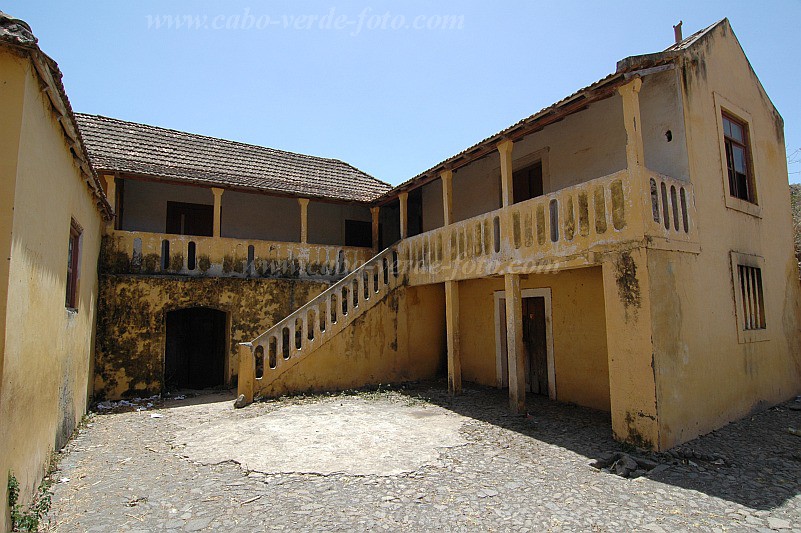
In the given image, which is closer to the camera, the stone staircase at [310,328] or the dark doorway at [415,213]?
the stone staircase at [310,328]

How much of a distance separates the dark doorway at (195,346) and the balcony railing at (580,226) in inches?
274

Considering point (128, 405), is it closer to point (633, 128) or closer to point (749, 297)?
point (633, 128)

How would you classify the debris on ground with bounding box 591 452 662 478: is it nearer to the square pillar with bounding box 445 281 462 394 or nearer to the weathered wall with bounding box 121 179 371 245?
the square pillar with bounding box 445 281 462 394

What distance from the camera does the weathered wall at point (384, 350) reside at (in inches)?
369

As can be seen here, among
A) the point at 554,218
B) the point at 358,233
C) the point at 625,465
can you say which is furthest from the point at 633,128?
the point at 358,233

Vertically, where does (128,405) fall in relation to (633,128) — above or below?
below

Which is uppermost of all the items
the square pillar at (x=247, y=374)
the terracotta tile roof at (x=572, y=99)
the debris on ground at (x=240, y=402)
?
the terracotta tile roof at (x=572, y=99)

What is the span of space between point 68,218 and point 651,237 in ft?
24.8

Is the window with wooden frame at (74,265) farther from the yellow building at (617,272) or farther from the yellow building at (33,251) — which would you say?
the yellow building at (617,272)

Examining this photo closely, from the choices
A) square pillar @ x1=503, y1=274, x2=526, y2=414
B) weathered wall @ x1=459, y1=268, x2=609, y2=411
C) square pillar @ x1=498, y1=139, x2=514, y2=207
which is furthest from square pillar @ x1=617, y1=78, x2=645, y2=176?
square pillar @ x1=503, y1=274, x2=526, y2=414

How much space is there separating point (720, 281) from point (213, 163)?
12173 mm

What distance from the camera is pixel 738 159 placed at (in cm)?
837

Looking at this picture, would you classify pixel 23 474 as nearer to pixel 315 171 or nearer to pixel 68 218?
pixel 68 218

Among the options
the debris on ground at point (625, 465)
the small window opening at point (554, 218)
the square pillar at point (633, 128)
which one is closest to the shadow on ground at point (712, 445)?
the debris on ground at point (625, 465)
